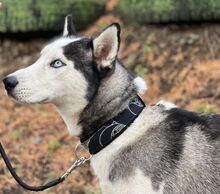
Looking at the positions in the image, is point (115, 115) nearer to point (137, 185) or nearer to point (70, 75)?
point (70, 75)

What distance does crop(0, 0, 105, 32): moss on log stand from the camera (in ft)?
30.7

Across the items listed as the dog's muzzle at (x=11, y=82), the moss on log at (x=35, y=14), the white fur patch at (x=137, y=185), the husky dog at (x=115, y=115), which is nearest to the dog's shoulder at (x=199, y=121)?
the husky dog at (x=115, y=115)

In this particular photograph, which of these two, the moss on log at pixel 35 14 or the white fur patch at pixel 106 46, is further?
the moss on log at pixel 35 14

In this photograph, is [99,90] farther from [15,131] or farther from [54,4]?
[54,4]

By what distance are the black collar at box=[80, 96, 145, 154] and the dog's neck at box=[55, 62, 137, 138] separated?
1.5 inches

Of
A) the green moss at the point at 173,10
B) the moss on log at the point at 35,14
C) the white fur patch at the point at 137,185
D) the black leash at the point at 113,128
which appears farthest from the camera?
the moss on log at the point at 35,14

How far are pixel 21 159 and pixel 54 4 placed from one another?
3195 mm

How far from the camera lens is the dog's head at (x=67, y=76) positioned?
4379 millimetres

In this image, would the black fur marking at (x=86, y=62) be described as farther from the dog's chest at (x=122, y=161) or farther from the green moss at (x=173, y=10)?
the green moss at (x=173, y=10)

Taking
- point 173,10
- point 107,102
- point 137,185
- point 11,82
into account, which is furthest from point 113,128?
point 173,10

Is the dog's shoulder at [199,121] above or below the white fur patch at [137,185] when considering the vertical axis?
above

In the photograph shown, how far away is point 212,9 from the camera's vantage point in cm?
844

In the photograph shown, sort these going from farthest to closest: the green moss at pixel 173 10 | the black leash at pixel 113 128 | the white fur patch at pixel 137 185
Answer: the green moss at pixel 173 10, the black leash at pixel 113 128, the white fur patch at pixel 137 185

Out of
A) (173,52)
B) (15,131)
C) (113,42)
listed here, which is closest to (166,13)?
(173,52)
